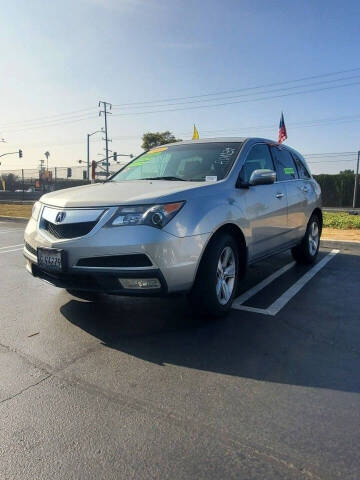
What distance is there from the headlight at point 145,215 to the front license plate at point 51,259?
0.57 metres

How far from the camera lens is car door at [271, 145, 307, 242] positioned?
5.59 m

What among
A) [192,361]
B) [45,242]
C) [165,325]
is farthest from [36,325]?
[192,361]

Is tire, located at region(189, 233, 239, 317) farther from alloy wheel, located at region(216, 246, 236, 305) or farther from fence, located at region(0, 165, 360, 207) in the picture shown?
fence, located at region(0, 165, 360, 207)

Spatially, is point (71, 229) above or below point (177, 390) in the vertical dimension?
above

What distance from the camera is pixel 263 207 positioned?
189 inches

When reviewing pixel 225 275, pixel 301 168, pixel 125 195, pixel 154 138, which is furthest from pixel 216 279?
pixel 154 138

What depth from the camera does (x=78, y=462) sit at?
81.2 inches

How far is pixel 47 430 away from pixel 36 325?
5.87ft

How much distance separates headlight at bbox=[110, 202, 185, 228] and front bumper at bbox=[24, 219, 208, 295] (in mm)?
53

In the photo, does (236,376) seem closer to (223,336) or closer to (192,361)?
(192,361)

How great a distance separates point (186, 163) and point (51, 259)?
1.98 meters

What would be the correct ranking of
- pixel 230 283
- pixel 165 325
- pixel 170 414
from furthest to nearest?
pixel 230 283 → pixel 165 325 → pixel 170 414

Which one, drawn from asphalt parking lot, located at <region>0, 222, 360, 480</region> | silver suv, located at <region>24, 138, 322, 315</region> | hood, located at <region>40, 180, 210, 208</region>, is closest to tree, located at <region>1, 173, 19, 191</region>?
silver suv, located at <region>24, 138, 322, 315</region>

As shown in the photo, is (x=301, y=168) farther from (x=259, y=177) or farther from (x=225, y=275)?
(x=225, y=275)
